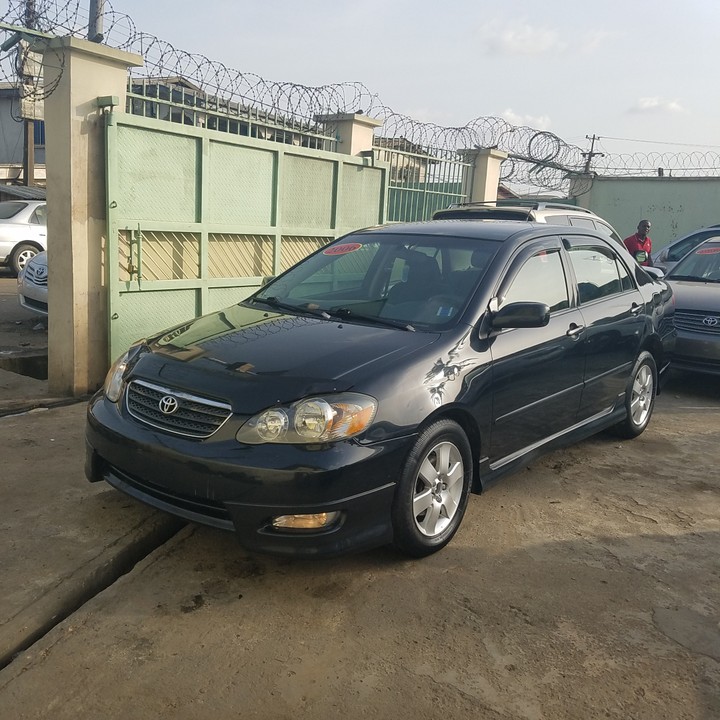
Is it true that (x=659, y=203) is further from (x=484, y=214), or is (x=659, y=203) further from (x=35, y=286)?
(x=35, y=286)

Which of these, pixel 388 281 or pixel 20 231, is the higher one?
pixel 388 281

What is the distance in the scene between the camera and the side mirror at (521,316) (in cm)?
384

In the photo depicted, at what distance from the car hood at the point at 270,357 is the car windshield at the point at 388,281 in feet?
0.70

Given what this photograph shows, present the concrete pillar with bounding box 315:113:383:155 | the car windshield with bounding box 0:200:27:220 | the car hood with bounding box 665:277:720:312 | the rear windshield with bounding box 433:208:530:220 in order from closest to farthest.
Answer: the car hood with bounding box 665:277:720:312 → the rear windshield with bounding box 433:208:530:220 → the concrete pillar with bounding box 315:113:383:155 → the car windshield with bounding box 0:200:27:220

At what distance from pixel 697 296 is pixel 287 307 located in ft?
16.4

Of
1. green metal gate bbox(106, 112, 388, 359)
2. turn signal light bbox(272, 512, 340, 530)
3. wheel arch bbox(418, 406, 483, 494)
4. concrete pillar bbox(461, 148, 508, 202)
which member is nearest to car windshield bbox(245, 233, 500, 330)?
wheel arch bbox(418, 406, 483, 494)

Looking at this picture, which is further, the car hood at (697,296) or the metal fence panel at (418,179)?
the metal fence panel at (418,179)

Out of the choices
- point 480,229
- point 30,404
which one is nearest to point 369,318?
point 480,229

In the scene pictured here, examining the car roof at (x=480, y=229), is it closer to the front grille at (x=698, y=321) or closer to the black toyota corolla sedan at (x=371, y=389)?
the black toyota corolla sedan at (x=371, y=389)

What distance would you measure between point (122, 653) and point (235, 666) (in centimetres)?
44

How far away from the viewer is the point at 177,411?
3.31 m

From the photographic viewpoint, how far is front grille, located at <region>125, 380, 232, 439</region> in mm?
3211

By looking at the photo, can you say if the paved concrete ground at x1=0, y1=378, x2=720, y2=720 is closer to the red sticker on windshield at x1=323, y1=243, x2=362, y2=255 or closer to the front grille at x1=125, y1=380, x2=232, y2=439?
the front grille at x1=125, y1=380, x2=232, y2=439

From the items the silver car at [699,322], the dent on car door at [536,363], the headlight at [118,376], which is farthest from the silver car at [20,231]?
the dent on car door at [536,363]
